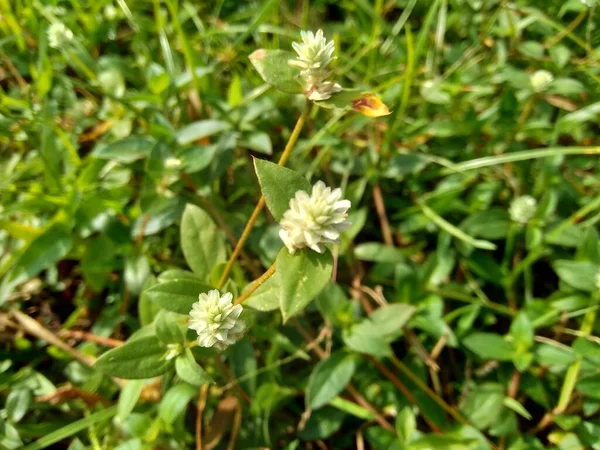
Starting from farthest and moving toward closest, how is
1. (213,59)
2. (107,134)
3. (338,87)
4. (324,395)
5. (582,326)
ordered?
(213,59)
(107,134)
(582,326)
(324,395)
(338,87)

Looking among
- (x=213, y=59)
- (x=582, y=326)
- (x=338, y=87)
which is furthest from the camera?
(x=213, y=59)

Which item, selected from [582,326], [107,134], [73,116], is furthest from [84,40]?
[582,326]

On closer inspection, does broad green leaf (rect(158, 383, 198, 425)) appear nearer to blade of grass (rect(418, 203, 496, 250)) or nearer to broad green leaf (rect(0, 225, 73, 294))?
broad green leaf (rect(0, 225, 73, 294))

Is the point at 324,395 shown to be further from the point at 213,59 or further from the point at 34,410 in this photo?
the point at 213,59

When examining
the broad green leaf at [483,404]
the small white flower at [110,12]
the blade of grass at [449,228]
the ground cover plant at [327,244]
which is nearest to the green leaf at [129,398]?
the ground cover plant at [327,244]

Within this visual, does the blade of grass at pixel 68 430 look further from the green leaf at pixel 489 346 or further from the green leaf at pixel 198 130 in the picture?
the green leaf at pixel 489 346

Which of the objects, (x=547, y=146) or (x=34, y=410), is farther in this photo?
(x=547, y=146)

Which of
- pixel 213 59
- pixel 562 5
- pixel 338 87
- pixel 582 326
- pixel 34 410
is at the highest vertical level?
pixel 338 87
